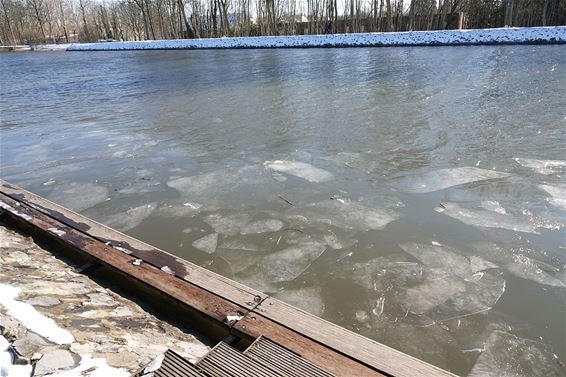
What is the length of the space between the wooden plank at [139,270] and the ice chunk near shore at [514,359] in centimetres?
131

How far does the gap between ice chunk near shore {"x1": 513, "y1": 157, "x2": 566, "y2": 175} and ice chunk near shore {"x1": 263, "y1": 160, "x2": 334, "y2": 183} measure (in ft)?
7.19

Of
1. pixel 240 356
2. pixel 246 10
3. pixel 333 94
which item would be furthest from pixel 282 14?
pixel 240 356

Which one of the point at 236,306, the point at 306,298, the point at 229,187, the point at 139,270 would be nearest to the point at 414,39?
the point at 229,187

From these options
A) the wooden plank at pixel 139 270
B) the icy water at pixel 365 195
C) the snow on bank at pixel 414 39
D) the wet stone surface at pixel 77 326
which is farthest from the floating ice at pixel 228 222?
the snow on bank at pixel 414 39

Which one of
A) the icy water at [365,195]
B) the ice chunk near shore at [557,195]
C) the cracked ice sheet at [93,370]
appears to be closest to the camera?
the cracked ice sheet at [93,370]

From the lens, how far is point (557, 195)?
12.2ft

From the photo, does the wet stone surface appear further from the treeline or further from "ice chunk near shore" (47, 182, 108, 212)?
the treeline

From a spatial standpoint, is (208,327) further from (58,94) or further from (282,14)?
(282,14)

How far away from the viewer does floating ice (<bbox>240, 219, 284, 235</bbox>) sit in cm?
346

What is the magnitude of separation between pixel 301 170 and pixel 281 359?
3.03 m

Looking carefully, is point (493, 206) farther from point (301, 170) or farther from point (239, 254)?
point (239, 254)

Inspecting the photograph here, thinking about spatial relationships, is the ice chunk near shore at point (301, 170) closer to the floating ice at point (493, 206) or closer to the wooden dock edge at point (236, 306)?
the floating ice at point (493, 206)

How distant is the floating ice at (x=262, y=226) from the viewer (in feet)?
11.3

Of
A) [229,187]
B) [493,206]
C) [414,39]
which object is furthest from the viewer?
[414,39]
